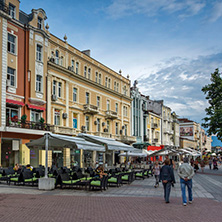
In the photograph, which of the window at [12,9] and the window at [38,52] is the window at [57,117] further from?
the window at [12,9]

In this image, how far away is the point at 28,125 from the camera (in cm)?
2809

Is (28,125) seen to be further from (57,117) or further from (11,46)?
(11,46)

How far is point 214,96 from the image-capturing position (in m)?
35.2

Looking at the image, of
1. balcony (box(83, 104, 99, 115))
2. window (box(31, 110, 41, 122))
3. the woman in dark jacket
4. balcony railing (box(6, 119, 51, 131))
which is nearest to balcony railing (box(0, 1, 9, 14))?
window (box(31, 110, 41, 122))

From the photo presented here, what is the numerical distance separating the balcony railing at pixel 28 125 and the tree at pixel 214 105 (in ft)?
56.0

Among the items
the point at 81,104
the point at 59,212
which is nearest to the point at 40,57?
the point at 81,104

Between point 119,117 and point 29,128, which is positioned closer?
point 29,128

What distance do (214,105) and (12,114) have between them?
21.4 meters

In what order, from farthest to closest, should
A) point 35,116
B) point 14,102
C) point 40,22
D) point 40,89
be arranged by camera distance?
1. point 40,22
2. point 40,89
3. point 35,116
4. point 14,102

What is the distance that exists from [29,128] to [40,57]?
7786 millimetres

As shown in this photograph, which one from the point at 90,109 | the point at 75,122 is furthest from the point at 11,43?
the point at 90,109

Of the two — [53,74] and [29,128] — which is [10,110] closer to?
[29,128]

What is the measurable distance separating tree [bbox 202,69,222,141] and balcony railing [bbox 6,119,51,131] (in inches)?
672

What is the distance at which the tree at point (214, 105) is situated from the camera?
1298 inches
